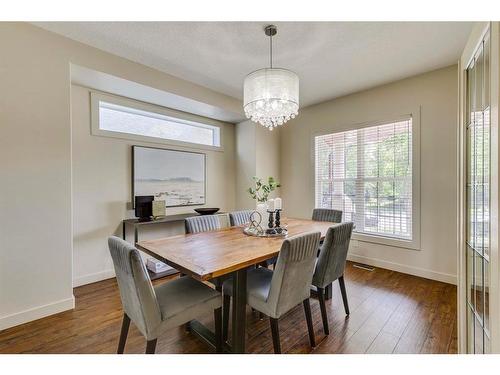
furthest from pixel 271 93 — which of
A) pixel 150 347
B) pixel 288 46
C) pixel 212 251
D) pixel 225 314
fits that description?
pixel 150 347

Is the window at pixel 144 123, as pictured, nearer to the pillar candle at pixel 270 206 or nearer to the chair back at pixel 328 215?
the pillar candle at pixel 270 206

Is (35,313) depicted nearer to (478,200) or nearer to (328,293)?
(328,293)

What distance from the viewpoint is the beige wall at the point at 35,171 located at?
1981 mm

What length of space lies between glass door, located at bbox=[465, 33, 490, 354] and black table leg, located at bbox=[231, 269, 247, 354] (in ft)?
4.15

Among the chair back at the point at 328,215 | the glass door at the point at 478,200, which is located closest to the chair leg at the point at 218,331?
the glass door at the point at 478,200

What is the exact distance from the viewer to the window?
298 centimetres

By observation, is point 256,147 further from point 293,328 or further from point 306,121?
point 293,328

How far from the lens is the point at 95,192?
9.54ft

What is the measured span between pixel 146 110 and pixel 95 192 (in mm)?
1303

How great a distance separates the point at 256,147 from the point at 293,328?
2.91 metres

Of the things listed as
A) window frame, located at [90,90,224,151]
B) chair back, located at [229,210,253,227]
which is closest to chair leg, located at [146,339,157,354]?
chair back, located at [229,210,253,227]

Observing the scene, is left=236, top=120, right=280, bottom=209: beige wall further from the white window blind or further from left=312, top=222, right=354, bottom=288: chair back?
left=312, top=222, right=354, bottom=288: chair back

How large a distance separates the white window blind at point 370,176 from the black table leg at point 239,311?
8.82 ft
